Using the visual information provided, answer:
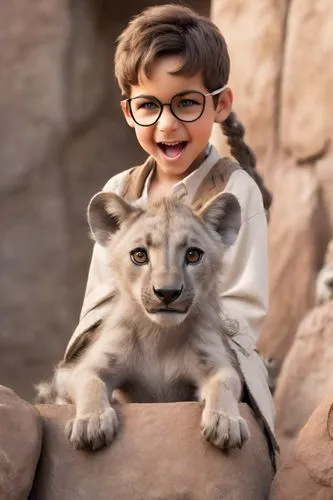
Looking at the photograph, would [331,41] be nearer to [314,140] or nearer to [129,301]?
[314,140]

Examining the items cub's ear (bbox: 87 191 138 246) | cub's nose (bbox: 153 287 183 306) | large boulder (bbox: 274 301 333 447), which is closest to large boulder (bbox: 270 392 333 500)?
cub's nose (bbox: 153 287 183 306)

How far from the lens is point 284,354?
6.03 metres

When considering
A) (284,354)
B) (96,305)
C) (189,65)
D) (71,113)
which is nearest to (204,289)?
(96,305)

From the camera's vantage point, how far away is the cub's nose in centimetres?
267

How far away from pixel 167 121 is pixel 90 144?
3.94 metres

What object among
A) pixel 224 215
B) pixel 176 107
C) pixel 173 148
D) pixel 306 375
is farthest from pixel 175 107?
A: pixel 306 375

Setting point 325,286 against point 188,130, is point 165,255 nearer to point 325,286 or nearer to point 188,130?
point 188,130

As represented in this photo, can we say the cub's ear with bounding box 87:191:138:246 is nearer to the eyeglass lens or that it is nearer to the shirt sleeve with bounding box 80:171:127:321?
the shirt sleeve with bounding box 80:171:127:321

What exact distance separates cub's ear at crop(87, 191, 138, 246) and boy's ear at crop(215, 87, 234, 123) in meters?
0.60

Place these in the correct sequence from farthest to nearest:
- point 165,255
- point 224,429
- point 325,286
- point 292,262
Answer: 1. point 292,262
2. point 325,286
3. point 165,255
4. point 224,429

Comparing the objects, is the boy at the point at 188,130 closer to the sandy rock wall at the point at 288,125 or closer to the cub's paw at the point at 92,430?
the cub's paw at the point at 92,430

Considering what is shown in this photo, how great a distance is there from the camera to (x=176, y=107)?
3.26 m

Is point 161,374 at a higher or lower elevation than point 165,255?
lower

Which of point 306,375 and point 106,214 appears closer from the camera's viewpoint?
point 106,214
